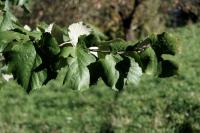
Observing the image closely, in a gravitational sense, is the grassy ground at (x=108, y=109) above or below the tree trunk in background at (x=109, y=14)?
below

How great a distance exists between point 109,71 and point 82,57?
10 centimetres

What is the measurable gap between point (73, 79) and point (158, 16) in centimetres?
1495

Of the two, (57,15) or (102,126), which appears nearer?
(102,126)

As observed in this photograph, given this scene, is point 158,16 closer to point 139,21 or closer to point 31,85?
point 139,21

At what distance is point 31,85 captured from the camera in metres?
1.47

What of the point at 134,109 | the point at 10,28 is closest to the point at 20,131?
the point at 134,109

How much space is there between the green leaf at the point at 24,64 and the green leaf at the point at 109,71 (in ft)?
0.58

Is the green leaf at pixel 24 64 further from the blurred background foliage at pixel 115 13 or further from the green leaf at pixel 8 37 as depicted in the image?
the blurred background foliage at pixel 115 13

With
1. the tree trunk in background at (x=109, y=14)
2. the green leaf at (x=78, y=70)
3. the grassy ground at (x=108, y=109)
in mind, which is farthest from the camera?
the tree trunk in background at (x=109, y=14)

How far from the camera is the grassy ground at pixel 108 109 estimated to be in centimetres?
643

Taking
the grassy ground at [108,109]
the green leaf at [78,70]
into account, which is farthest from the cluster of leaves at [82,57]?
the grassy ground at [108,109]

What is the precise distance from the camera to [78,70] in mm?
1450

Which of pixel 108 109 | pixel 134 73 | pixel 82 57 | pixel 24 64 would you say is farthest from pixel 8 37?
pixel 108 109

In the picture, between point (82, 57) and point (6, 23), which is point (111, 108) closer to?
point (6, 23)
